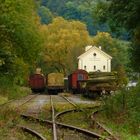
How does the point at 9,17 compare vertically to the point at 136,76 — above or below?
above

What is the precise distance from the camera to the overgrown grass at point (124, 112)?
15320 mm

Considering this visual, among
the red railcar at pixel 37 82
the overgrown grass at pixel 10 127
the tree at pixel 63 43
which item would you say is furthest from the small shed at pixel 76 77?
the overgrown grass at pixel 10 127

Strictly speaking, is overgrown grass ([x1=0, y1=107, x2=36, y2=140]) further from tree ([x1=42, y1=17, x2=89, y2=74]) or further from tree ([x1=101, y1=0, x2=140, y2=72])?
tree ([x1=42, y1=17, x2=89, y2=74])

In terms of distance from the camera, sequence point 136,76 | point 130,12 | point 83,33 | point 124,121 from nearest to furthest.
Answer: point 124,121, point 130,12, point 136,76, point 83,33

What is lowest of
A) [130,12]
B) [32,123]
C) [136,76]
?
[32,123]

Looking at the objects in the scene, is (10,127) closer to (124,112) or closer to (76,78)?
(124,112)

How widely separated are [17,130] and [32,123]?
9.75ft

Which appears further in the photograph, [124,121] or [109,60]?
[109,60]

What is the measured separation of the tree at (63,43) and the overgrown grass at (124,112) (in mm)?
70267

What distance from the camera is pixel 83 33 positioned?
11481cm

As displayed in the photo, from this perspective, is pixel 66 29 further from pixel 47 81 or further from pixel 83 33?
pixel 47 81

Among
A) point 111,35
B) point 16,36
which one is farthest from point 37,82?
point 16,36

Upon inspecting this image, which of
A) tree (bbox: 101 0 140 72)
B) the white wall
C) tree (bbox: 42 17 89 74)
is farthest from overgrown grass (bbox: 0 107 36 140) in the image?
the white wall

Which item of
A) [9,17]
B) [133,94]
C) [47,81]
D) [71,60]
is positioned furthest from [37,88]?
[133,94]
